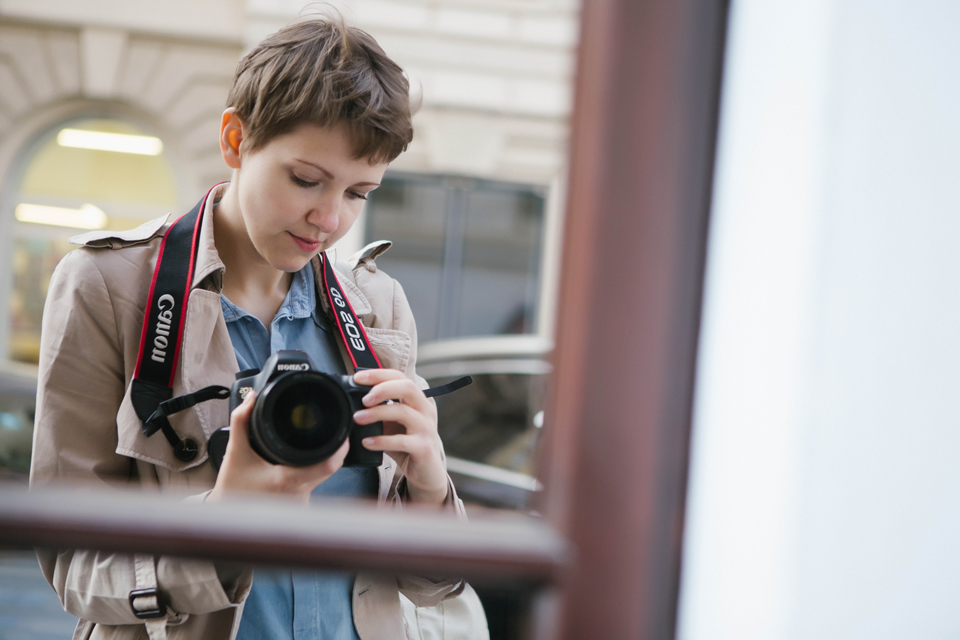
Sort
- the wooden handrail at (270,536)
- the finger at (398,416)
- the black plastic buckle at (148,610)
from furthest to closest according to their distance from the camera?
the finger at (398,416), the black plastic buckle at (148,610), the wooden handrail at (270,536)

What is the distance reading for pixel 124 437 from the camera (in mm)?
714

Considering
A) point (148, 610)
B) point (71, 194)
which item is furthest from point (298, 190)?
point (71, 194)

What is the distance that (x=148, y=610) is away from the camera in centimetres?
67

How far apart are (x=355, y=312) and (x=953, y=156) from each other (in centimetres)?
65

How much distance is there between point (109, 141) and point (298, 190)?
15.1 ft

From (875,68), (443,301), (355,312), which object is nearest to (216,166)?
(443,301)

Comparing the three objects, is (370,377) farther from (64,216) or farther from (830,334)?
(64,216)

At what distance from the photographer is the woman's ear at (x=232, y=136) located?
86 cm

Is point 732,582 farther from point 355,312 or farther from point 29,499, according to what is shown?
point 355,312

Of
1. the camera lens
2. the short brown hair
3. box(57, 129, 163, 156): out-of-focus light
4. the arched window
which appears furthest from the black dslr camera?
box(57, 129, 163, 156): out-of-focus light

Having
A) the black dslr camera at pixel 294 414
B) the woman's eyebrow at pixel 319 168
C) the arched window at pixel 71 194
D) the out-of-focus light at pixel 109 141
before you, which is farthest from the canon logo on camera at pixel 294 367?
the out-of-focus light at pixel 109 141

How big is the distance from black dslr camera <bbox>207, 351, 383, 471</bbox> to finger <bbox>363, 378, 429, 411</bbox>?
2 centimetres

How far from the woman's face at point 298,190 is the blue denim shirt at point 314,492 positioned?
2.8 inches

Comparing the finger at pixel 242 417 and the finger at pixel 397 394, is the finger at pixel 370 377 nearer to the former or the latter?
the finger at pixel 397 394
